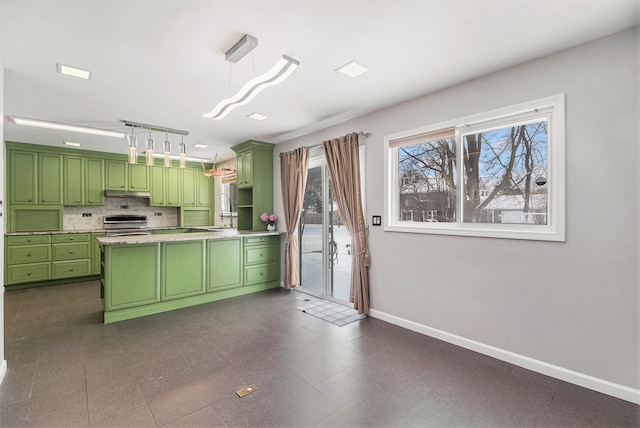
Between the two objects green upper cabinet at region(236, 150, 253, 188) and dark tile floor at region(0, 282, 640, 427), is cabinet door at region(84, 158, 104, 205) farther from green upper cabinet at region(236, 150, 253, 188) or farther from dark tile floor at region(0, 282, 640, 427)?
dark tile floor at region(0, 282, 640, 427)

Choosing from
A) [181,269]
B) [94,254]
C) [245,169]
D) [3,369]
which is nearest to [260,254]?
[181,269]

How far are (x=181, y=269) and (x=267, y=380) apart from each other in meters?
2.37

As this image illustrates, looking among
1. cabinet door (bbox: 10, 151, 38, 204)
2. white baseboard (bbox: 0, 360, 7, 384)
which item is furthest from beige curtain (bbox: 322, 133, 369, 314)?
cabinet door (bbox: 10, 151, 38, 204)

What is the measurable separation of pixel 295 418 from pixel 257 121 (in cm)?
353

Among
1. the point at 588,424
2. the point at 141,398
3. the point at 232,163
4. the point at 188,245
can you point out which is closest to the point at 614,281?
the point at 588,424

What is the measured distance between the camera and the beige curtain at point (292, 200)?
186 inches

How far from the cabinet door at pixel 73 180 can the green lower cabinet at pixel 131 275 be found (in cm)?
329

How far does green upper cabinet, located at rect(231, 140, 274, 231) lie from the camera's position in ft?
17.2

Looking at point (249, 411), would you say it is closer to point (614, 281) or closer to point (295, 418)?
point (295, 418)

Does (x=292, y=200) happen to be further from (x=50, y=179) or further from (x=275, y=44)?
(x=50, y=179)

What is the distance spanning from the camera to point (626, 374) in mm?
2082

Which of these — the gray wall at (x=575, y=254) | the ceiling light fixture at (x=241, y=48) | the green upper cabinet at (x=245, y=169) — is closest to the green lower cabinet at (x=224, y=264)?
the green upper cabinet at (x=245, y=169)

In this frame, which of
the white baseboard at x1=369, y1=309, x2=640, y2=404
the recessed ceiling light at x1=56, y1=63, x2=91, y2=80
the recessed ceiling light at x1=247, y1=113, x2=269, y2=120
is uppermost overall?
the recessed ceiling light at x1=247, y1=113, x2=269, y2=120

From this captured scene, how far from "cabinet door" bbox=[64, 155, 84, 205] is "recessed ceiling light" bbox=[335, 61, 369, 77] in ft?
19.0
